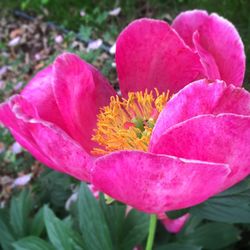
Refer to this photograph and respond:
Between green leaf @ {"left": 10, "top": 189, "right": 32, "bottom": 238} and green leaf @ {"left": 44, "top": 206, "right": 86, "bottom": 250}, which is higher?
green leaf @ {"left": 44, "top": 206, "right": 86, "bottom": 250}

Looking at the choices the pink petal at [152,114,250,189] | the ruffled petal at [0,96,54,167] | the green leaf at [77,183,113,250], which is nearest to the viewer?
the pink petal at [152,114,250,189]

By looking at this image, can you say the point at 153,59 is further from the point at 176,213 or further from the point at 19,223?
the point at 19,223

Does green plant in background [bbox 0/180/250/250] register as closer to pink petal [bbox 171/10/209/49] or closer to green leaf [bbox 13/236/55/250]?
green leaf [bbox 13/236/55/250]

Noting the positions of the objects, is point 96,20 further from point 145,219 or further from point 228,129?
point 228,129

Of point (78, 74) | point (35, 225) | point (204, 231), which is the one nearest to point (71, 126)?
point (78, 74)

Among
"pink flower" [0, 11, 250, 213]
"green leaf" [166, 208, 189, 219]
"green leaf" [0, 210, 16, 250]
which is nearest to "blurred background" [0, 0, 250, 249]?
"green leaf" [0, 210, 16, 250]

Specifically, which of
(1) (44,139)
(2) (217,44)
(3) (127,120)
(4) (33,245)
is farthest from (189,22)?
(4) (33,245)
